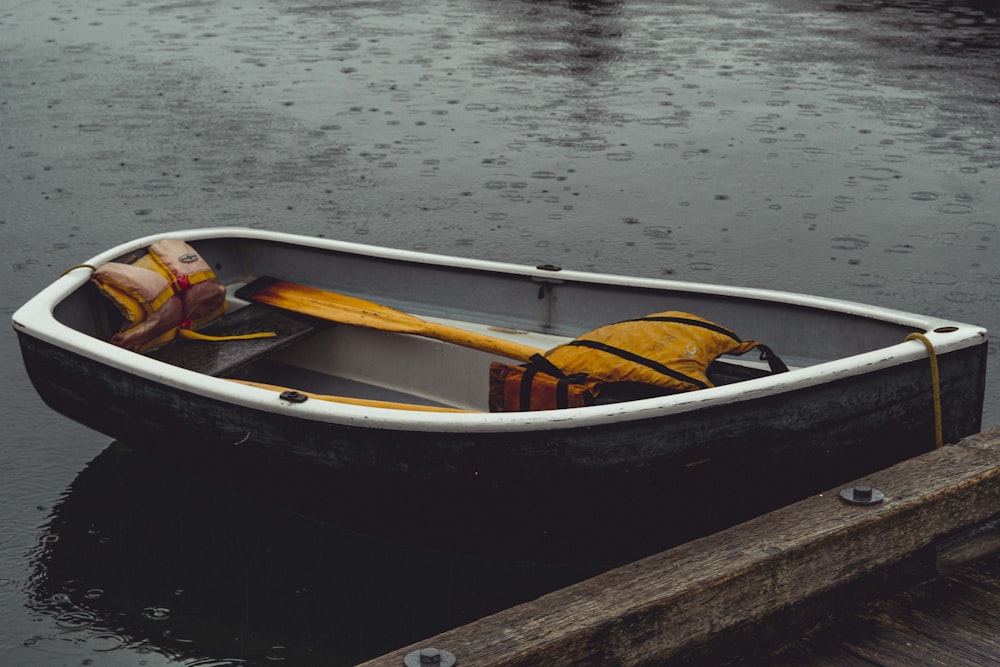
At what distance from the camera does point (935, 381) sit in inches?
179

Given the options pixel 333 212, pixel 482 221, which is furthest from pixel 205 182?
pixel 482 221

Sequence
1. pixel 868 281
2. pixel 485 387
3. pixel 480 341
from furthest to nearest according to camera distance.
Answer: pixel 868 281 < pixel 485 387 < pixel 480 341

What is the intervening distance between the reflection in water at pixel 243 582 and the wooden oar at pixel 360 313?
105cm

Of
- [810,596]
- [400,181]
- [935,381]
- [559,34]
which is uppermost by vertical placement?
[559,34]

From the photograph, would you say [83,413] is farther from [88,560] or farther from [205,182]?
[205,182]

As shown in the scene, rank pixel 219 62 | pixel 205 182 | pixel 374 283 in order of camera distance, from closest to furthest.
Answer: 1. pixel 374 283
2. pixel 205 182
3. pixel 219 62

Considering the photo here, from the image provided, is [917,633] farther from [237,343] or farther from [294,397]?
[237,343]

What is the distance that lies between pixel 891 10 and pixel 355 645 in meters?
18.4

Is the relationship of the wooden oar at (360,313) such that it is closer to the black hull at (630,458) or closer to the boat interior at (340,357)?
the boat interior at (340,357)

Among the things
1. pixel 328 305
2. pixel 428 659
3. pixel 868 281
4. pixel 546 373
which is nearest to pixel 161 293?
pixel 328 305

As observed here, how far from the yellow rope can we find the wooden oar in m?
1.65

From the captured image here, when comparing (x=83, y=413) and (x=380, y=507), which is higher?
(x=83, y=413)

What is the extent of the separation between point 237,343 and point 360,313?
64 cm

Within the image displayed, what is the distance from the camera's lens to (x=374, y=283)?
635 centimetres
